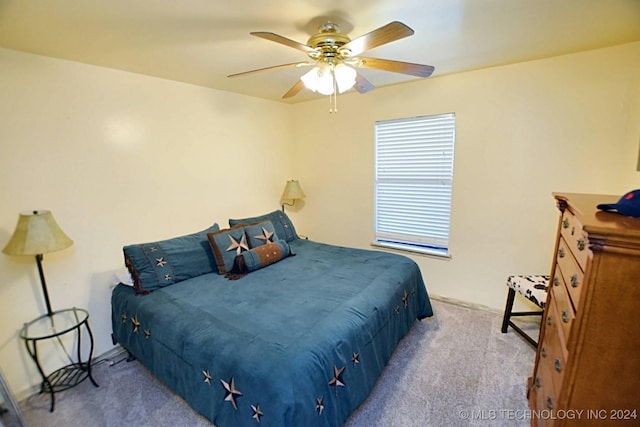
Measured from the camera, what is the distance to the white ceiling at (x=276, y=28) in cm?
145

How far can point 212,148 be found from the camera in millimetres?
3074

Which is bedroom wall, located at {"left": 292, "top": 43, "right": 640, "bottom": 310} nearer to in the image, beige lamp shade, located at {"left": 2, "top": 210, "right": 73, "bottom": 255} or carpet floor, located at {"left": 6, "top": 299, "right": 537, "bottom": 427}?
carpet floor, located at {"left": 6, "top": 299, "right": 537, "bottom": 427}

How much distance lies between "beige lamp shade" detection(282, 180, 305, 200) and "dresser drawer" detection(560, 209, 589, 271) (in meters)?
2.75

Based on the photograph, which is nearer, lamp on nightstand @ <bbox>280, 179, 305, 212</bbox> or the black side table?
the black side table

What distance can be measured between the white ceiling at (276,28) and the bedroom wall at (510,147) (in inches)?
8.8

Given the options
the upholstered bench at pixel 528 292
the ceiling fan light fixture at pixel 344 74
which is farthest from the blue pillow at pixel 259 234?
the upholstered bench at pixel 528 292

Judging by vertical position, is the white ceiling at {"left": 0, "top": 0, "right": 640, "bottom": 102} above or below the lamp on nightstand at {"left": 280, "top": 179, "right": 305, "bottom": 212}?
above

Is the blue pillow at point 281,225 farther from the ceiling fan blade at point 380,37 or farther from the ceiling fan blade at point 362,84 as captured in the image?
the ceiling fan blade at point 380,37

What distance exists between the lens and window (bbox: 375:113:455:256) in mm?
2967

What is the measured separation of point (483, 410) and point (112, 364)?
8.85ft

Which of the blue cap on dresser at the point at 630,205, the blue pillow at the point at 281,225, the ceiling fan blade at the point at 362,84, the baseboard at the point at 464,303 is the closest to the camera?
the blue cap on dresser at the point at 630,205

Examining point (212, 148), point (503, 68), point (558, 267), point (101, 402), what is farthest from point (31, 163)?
point (503, 68)

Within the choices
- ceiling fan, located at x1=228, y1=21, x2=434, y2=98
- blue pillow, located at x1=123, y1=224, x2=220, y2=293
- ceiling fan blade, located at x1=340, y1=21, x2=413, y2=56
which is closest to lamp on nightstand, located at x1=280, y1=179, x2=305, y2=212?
blue pillow, located at x1=123, y1=224, x2=220, y2=293

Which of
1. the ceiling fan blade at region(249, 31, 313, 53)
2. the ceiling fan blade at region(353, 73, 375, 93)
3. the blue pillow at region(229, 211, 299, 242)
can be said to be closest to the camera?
the ceiling fan blade at region(249, 31, 313, 53)
